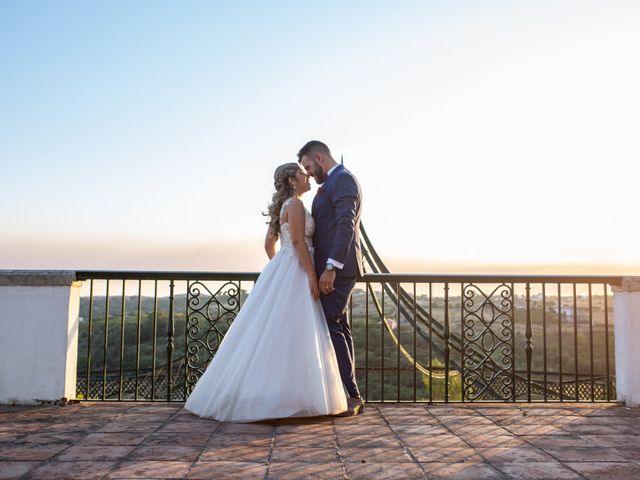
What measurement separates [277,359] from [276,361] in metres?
0.01

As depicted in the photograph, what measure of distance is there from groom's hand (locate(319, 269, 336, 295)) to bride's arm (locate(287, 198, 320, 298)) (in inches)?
2.5

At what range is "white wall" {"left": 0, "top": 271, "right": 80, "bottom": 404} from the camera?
4.13 metres

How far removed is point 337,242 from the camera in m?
3.54

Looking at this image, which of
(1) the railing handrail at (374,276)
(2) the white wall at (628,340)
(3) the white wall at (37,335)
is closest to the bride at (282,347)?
(1) the railing handrail at (374,276)

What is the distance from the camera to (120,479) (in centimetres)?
232

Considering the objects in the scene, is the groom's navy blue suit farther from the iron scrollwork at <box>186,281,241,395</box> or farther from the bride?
the iron scrollwork at <box>186,281,241,395</box>

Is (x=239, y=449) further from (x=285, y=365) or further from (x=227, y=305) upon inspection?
(x=227, y=305)

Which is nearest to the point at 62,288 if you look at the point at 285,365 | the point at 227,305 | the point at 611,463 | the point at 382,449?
the point at 227,305

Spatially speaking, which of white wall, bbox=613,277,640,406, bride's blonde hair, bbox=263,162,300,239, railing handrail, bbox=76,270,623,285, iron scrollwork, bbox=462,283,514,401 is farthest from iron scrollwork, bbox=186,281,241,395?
white wall, bbox=613,277,640,406

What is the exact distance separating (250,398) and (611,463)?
1.95 meters

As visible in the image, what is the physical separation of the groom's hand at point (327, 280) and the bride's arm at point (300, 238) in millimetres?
64

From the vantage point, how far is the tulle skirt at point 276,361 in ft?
11.1

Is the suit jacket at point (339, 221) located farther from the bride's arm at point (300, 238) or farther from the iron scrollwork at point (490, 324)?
the iron scrollwork at point (490, 324)

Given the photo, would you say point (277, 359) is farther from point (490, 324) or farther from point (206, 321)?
point (490, 324)
